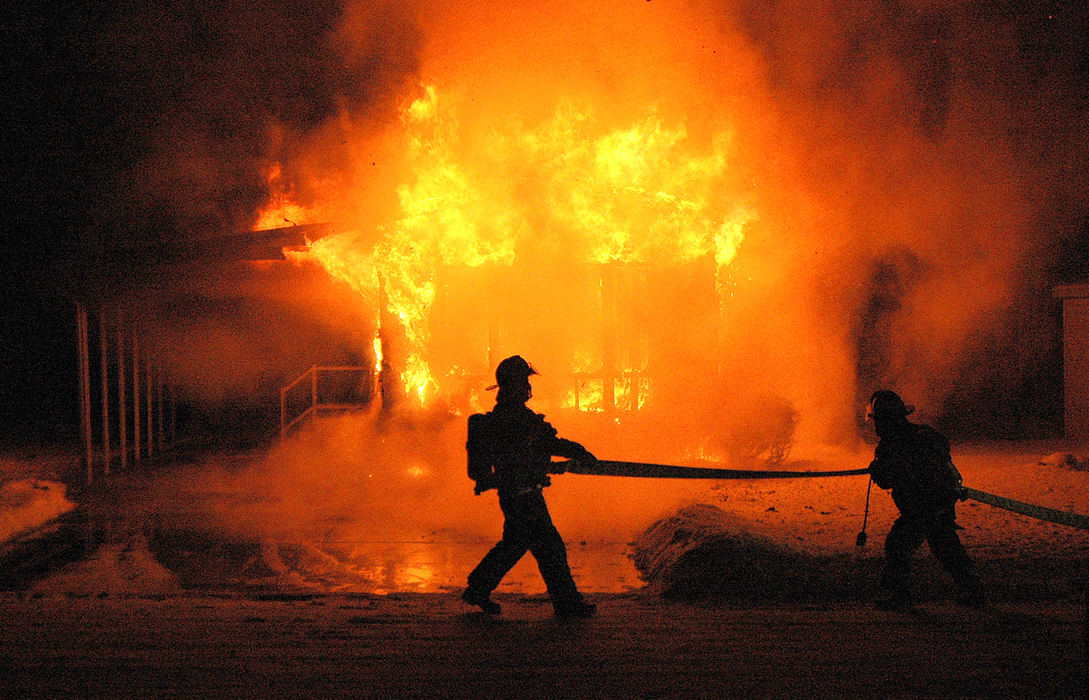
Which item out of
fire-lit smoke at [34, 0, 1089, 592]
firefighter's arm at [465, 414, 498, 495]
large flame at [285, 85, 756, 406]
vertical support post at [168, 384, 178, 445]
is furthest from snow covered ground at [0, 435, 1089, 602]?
large flame at [285, 85, 756, 406]

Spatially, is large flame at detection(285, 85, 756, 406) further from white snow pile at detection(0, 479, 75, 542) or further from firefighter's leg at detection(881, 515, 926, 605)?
firefighter's leg at detection(881, 515, 926, 605)

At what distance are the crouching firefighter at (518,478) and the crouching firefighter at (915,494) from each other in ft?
6.69

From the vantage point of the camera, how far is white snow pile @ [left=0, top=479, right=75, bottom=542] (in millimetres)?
8008

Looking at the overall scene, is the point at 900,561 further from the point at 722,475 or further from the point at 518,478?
the point at 518,478

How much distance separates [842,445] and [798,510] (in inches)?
211

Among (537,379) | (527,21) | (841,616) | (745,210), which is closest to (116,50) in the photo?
(527,21)

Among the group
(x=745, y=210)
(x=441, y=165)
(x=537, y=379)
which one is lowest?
(x=537, y=379)

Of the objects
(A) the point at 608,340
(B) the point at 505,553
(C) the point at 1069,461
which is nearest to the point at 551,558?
(B) the point at 505,553

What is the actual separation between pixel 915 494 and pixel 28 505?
8603 mm

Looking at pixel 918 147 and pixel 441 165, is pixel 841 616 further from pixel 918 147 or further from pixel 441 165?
pixel 918 147

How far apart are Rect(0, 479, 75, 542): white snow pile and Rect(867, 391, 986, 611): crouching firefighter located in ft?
26.1

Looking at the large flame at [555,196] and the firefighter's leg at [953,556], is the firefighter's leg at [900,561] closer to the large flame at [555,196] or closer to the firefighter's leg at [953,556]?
the firefighter's leg at [953,556]

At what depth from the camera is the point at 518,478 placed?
4949 mm

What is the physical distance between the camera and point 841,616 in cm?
516
